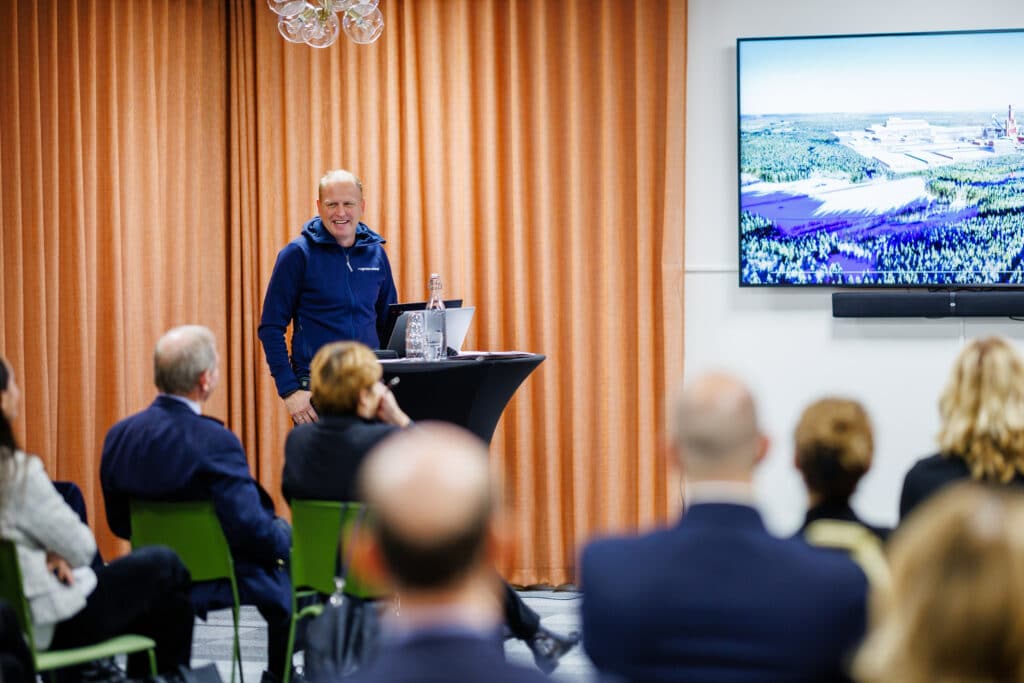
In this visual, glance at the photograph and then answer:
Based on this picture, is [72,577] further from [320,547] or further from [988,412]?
[988,412]

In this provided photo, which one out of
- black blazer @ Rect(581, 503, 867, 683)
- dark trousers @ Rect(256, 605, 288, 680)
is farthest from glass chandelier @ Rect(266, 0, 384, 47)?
black blazer @ Rect(581, 503, 867, 683)

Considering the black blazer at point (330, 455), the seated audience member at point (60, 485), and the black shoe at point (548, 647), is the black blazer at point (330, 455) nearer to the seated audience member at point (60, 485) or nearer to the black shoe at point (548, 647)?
the seated audience member at point (60, 485)

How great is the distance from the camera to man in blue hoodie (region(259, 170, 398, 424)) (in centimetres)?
468

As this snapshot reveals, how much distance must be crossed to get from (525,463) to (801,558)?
12.5 ft

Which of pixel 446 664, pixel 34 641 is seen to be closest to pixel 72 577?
pixel 34 641

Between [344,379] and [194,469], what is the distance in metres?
0.47

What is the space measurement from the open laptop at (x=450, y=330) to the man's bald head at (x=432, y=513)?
3026 millimetres

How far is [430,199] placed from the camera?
5578mm

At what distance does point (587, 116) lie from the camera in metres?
5.50

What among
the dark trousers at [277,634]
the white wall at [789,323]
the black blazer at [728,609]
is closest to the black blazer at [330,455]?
the dark trousers at [277,634]

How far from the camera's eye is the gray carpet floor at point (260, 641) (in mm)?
4070

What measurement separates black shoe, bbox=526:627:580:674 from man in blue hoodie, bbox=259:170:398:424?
143cm

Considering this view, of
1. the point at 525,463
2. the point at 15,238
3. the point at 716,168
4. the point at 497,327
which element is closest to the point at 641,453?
the point at 525,463

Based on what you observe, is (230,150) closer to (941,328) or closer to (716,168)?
(716,168)
